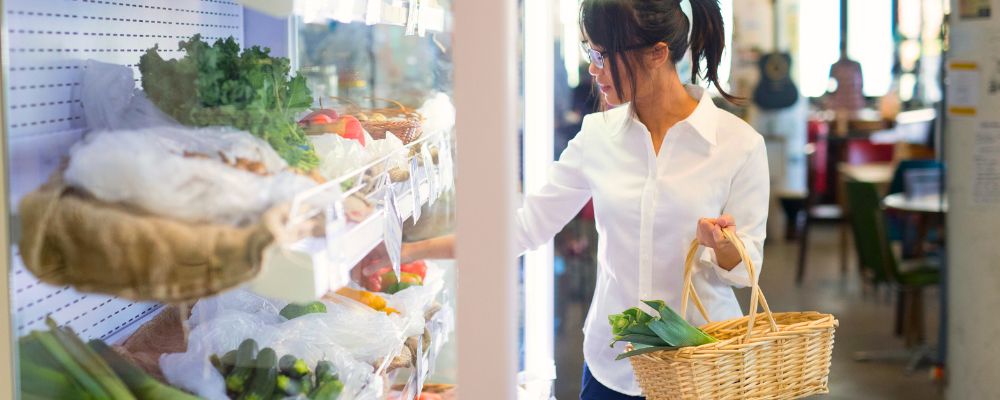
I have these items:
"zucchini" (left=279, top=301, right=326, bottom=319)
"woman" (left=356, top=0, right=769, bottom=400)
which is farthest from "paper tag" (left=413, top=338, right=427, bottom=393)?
"woman" (left=356, top=0, right=769, bottom=400)

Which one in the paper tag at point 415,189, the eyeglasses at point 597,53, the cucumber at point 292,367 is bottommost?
the cucumber at point 292,367

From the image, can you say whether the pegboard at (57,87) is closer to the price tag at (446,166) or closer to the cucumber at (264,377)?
the cucumber at (264,377)

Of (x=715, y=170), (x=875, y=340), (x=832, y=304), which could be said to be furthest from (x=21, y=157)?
(x=832, y=304)

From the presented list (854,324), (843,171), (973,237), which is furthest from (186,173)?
(843,171)

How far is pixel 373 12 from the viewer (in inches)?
82.7

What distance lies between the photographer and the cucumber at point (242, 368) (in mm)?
1945

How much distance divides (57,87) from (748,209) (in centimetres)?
137

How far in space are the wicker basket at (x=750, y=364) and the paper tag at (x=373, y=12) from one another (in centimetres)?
80

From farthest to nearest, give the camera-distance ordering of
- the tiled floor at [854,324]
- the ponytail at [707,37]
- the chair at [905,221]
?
the chair at [905,221]
the tiled floor at [854,324]
the ponytail at [707,37]

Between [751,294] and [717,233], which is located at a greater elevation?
[717,233]

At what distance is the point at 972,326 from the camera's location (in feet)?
14.2

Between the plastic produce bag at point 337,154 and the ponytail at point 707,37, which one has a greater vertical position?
the ponytail at point 707,37

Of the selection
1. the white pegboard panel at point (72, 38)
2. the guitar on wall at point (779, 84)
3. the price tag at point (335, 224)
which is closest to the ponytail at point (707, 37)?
the price tag at point (335, 224)

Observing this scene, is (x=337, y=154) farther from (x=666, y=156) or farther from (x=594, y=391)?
(x=594, y=391)
